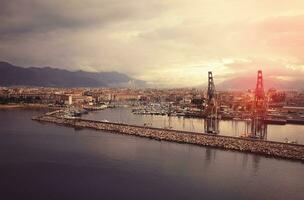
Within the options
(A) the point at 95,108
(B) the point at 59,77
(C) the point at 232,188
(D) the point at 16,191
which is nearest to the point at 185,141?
(C) the point at 232,188

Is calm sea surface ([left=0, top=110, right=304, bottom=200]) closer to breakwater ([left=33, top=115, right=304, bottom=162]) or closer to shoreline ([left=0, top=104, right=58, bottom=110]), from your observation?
breakwater ([left=33, top=115, right=304, bottom=162])

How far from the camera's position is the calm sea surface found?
1080 centimetres

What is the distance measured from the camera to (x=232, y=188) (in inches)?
444

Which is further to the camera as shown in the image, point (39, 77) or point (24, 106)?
point (39, 77)

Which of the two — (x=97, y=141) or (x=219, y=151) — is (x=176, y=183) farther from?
(x=97, y=141)

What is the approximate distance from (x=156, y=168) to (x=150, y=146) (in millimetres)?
4288

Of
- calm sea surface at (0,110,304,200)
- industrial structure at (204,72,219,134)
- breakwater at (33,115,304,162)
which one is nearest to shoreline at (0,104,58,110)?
industrial structure at (204,72,219,134)

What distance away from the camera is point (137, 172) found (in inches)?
507

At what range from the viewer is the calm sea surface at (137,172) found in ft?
35.4

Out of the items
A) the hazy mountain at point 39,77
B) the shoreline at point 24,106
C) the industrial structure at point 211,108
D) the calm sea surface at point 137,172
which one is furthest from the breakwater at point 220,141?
the hazy mountain at point 39,77

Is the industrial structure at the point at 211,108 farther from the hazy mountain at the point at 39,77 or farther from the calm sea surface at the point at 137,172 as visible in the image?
the hazy mountain at the point at 39,77

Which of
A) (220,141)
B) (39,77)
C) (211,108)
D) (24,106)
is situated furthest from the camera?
(39,77)

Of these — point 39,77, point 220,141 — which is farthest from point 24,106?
point 39,77

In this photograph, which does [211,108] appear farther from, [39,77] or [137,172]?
[39,77]
